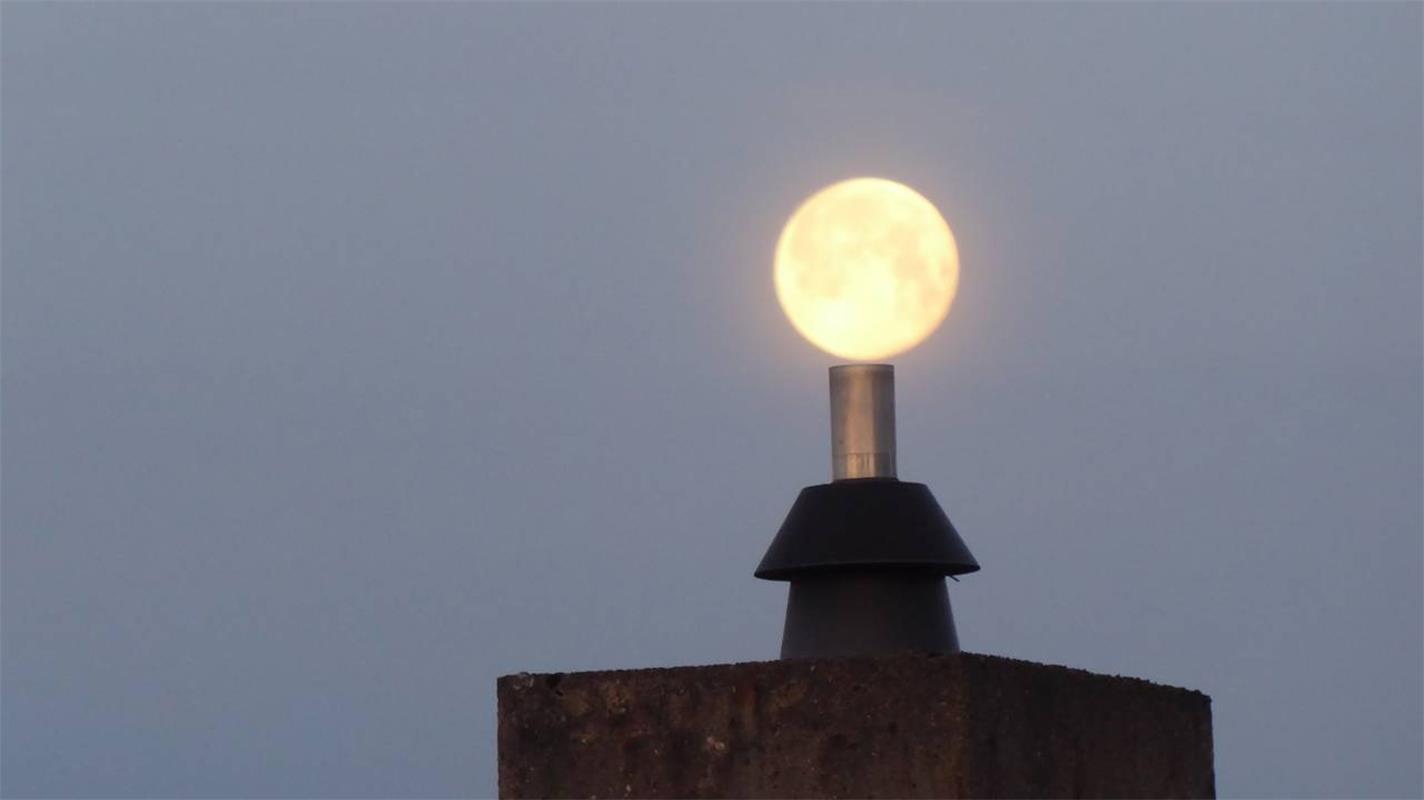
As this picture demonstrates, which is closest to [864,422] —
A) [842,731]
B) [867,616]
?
[867,616]

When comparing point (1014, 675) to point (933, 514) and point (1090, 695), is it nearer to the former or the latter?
point (1090, 695)

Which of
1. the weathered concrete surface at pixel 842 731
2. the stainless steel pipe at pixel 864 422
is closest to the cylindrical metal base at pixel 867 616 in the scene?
the stainless steel pipe at pixel 864 422

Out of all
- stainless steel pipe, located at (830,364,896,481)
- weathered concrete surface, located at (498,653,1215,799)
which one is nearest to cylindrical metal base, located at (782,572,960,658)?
stainless steel pipe, located at (830,364,896,481)

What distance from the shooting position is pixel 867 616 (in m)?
10.3

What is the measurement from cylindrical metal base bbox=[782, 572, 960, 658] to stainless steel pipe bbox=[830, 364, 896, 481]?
1.55 feet

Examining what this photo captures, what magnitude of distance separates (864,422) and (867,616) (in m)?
0.82

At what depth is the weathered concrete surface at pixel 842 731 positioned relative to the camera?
347 inches

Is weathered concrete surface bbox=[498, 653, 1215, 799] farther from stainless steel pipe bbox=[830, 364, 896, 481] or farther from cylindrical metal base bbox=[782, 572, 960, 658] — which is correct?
stainless steel pipe bbox=[830, 364, 896, 481]

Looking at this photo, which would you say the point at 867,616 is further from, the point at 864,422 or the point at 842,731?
the point at 842,731

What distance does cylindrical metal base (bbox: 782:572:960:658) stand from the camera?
404 inches

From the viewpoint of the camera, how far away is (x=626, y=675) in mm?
9359

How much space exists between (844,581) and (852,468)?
51 centimetres

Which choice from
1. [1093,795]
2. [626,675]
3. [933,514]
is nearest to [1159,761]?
→ [1093,795]

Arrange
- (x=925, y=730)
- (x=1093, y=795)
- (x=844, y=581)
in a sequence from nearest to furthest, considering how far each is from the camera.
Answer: (x=925, y=730), (x=1093, y=795), (x=844, y=581)
